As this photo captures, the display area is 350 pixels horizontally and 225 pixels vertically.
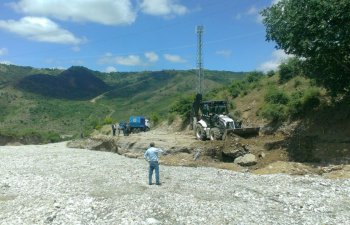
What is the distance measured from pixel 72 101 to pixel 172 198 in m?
159

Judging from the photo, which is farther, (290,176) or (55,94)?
(55,94)

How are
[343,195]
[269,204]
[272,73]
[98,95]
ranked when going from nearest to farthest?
[269,204] < [343,195] < [272,73] < [98,95]

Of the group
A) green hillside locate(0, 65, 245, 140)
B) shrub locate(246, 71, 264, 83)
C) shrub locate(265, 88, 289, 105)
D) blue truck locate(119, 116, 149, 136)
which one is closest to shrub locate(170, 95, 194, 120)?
blue truck locate(119, 116, 149, 136)

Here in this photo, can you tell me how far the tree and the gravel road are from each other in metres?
7.51

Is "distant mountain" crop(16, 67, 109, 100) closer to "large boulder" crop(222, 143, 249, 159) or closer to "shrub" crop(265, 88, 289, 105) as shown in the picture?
"shrub" crop(265, 88, 289, 105)

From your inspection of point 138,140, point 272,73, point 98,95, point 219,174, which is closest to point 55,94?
point 98,95

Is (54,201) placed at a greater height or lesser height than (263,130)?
lesser

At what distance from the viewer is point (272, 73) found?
51219mm


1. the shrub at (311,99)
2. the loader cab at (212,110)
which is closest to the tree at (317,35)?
the shrub at (311,99)

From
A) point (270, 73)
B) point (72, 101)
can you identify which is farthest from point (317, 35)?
point (72, 101)

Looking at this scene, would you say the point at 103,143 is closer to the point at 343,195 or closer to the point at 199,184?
the point at 199,184

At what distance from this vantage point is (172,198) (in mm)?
16203

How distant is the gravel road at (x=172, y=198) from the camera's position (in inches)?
556

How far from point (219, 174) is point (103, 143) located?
20456mm
